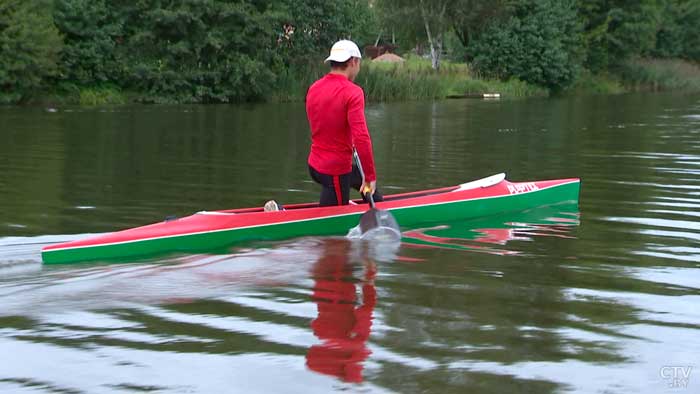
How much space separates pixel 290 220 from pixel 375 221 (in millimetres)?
775

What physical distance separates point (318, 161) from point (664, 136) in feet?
48.8

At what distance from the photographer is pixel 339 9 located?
43250 millimetres

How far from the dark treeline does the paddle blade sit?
2666 centimetres

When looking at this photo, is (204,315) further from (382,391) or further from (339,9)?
(339,9)

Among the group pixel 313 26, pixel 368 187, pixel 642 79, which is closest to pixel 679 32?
pixel 642 79

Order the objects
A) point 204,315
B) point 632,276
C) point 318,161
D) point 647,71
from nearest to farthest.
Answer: point 204,315 → point 632,276 → point 318,161 → point 647,71

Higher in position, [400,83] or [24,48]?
[24,48]

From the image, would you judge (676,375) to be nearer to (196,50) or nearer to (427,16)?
(196,50)

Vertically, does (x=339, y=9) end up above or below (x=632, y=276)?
above

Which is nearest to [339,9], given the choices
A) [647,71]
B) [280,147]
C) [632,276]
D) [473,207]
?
[647,71]

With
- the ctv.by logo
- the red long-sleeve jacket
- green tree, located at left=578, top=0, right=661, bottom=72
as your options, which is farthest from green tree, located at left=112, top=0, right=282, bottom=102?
the ctv.by logo

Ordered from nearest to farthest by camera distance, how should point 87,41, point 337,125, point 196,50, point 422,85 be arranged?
point 337,125
point 87,41
point 196,50
point 422,85

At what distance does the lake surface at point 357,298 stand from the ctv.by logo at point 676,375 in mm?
13

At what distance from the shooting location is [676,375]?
15.8ft
